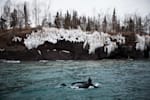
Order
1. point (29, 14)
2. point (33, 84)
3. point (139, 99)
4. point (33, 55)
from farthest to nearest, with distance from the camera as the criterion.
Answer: point (29, 14), point (33, 55), point (33, 84), point (139, 99)

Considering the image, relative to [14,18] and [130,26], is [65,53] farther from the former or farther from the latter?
[130,26]

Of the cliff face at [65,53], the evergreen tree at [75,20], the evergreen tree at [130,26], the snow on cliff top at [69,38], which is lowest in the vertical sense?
the cliff face at [65,53]

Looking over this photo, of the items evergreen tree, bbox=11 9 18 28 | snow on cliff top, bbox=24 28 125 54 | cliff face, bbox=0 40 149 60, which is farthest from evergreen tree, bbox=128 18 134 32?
evergreen tree, bbox=11 9 18 28

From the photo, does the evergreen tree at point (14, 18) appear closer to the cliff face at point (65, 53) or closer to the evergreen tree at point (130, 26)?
the cliff face at point (65, 53)

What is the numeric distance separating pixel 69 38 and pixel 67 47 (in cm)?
131

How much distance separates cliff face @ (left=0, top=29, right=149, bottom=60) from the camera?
105 ft

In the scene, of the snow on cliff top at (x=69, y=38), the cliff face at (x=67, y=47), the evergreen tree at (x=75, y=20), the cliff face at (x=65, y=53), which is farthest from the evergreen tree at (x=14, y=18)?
the evergreen tree at (x=75, y=20)

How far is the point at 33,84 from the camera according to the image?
1425cm

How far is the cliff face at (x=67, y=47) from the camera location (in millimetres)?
31953

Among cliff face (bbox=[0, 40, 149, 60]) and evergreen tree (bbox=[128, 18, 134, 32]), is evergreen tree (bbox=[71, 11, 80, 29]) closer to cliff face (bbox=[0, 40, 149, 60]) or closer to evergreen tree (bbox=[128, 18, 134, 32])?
evergreen tree (bbox=[128, 18, 134, 32])

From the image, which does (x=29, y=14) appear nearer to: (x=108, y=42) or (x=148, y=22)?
(x=108, y=42)

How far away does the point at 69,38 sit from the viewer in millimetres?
33594

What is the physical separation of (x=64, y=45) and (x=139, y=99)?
77.8 feet

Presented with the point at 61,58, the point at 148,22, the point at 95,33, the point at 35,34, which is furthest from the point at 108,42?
the point at 148,22
